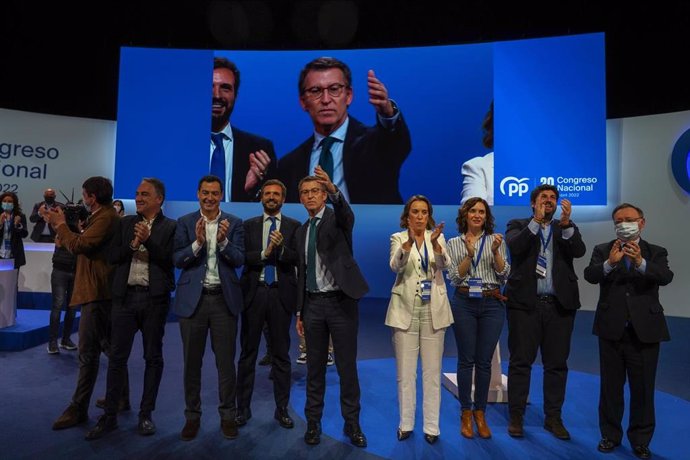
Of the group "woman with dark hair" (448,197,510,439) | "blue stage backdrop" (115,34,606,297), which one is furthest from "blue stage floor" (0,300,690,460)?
"blue stage backdrop" (115,34,606,297)

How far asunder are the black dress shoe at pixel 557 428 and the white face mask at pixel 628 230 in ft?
4.41

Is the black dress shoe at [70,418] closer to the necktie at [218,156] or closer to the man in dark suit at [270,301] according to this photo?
the man in dark suit at [270,301]

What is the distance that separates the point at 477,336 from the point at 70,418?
114 inches

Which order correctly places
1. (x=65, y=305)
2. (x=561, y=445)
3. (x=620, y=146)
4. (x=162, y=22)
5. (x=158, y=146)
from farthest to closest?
1. (x=162, y=22)
2. (x=158, y=146)
3. (x=620, y=146)
4. (x=65, y=305)
5. (x=561, y=445)

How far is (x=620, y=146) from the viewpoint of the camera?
7.52m

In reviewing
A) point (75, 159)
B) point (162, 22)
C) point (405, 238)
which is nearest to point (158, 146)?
point (75, 159)

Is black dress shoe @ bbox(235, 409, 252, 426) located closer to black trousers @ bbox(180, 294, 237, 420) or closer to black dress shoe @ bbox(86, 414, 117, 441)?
black trousers @ bbox(180, 294, 237, 420)

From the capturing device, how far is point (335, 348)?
299 cm

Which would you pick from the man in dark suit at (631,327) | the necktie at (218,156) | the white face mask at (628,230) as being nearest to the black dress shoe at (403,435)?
the man in dark suit at (631,327)

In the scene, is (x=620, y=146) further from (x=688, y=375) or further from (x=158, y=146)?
(x=158, y=146)

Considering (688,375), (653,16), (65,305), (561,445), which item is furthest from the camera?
(653,16)

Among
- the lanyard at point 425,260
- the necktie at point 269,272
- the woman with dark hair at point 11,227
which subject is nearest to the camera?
the lanyard at point 425,260

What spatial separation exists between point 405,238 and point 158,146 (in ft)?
21.4

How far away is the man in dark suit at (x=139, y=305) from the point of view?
2996mm
